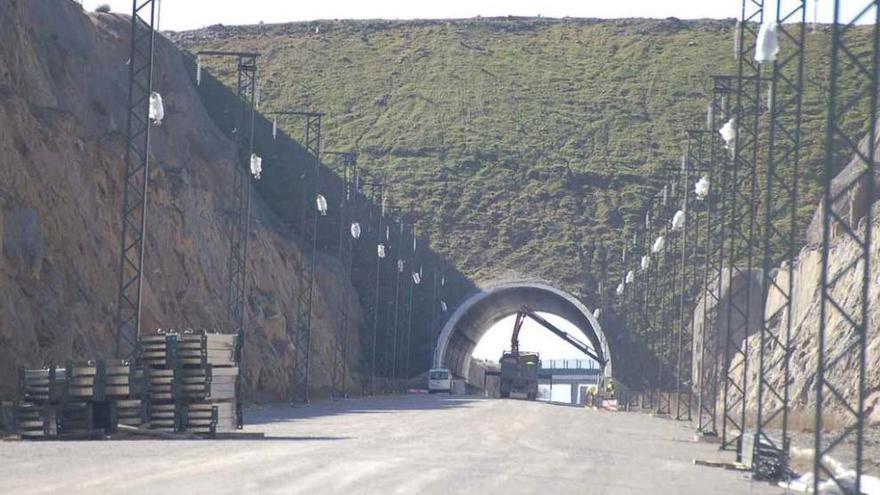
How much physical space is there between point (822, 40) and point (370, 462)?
372 feet

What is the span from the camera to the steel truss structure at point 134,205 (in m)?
40.2

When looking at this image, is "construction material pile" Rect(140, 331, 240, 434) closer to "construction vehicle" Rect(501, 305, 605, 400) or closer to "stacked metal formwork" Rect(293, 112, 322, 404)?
"stacked metal formwork" Rect(293, 112, 322, 404)

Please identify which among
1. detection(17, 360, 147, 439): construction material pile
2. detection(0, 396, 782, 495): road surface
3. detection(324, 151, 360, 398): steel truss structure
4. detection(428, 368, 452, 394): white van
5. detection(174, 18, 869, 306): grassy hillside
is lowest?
detection(0, 396, 782, 495): road surface

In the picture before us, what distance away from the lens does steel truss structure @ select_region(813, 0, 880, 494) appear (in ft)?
67.4

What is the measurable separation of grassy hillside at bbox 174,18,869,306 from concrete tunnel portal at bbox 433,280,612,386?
10.4 ft

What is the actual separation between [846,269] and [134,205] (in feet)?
113

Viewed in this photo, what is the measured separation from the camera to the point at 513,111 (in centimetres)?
12912

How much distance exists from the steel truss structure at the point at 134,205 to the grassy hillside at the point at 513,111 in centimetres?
3118

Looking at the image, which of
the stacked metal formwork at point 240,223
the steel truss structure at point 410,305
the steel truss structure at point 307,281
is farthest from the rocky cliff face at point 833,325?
the steel truss structure at point 410,305

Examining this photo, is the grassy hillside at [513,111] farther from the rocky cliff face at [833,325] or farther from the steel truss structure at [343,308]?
the rocky cliff face at [833,325]

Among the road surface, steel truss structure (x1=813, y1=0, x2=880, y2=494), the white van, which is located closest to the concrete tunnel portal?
the white van

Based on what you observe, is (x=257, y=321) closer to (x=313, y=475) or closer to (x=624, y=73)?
(x=313, y=475)

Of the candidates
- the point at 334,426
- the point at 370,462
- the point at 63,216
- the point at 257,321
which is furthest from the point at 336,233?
the point at 370,462

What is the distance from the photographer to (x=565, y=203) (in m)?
117
